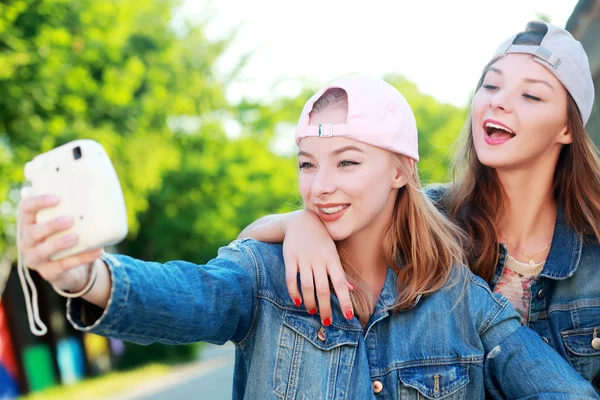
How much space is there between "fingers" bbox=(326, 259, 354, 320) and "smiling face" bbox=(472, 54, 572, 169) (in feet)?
3.29

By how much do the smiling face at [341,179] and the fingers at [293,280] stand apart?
Result: 9.1 inches

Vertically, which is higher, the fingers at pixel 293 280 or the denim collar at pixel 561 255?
the fingers at pixel 293 280

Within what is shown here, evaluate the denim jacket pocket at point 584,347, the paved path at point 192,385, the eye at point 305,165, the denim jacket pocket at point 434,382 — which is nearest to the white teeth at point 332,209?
the eye at point 305,165

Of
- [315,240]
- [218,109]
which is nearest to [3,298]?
[218,109]

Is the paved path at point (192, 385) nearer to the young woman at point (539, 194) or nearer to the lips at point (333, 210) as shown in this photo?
the young woman at point (539, 194)

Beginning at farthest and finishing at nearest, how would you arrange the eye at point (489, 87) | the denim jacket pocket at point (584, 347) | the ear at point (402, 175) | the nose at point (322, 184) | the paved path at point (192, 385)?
the paved path at point (192, 385)
the eye at point (489, 87)
the denim jacket pocket at point (584, 347)
the ear at point (402, 175)
the nose at point (322, 184)

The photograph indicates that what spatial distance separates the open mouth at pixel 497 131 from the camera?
3113mm

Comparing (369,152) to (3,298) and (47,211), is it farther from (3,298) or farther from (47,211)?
(3,298)

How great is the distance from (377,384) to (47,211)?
1.32 m

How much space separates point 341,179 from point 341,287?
380 millimetres

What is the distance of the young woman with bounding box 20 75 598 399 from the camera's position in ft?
7.89

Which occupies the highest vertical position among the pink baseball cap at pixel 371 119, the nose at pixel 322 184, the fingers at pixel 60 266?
the pink baseball cap at pixel 371 119

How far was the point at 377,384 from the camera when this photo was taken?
100 inches

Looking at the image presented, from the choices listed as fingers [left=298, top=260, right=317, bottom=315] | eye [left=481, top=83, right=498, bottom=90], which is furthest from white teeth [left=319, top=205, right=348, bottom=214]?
eye [left=481, top=83, right=498, bottom=90]
